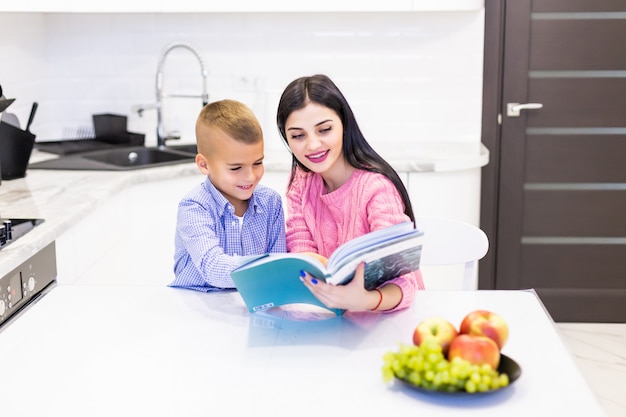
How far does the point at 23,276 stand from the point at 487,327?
1.34m

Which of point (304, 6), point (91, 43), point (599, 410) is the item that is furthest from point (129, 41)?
point (599, 410)

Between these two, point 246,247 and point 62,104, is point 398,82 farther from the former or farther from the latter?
point 246,247

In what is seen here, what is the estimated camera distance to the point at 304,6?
12.7 feet

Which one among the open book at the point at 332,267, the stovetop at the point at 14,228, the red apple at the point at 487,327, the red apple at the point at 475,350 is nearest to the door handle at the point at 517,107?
the stovetop at the point at 14,228

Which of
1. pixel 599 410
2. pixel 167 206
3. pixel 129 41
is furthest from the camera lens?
pixel 129 41

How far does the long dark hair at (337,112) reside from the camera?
7.18ft

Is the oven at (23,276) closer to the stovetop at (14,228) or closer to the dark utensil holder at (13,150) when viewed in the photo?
the stovetop at (14,228)

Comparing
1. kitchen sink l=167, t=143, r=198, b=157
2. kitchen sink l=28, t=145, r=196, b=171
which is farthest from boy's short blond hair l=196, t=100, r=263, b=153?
kitchen sink l=167, t=143, r=198, b=157

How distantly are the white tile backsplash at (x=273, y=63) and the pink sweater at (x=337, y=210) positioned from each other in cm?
183

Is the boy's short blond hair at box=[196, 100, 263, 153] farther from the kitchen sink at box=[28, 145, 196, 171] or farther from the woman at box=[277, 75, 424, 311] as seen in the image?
the kitchen sink at box=[28, 145, 196, 171]

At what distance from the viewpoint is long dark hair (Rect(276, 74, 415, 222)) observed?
86.2 inches

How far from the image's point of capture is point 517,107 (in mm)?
4363

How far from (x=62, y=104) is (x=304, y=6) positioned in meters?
1.30

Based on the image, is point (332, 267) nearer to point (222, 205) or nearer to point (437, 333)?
point (437, 333)
